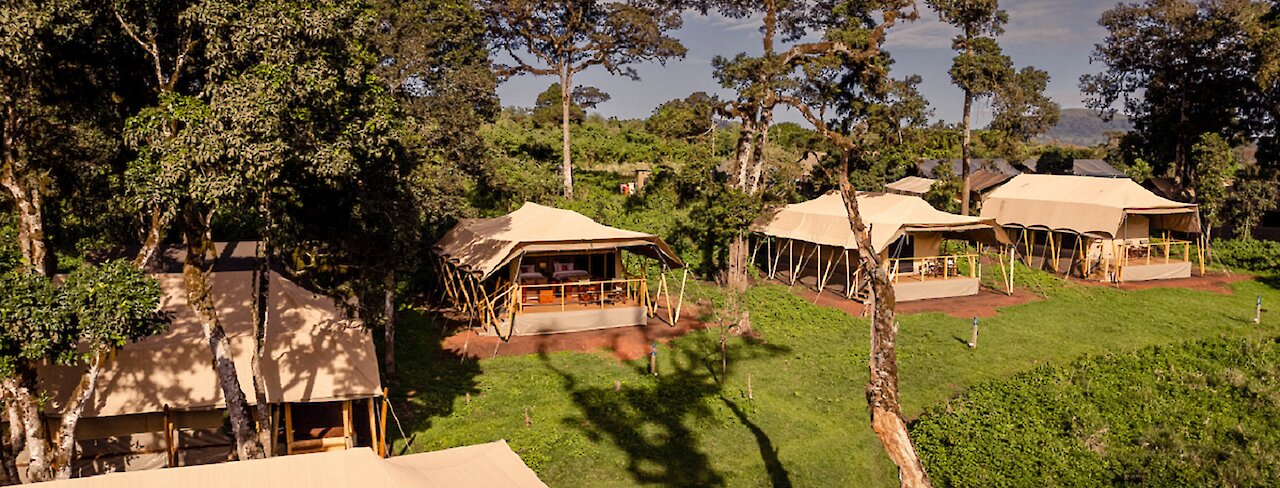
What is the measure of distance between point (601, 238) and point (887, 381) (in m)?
12.4

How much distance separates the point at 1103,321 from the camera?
2261cm

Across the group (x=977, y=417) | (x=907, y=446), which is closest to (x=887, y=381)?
(x=907, y=446)

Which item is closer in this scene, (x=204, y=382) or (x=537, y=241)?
(x=204, y=382)

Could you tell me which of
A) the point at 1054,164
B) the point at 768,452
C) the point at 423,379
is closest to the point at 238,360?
the point at 423,379

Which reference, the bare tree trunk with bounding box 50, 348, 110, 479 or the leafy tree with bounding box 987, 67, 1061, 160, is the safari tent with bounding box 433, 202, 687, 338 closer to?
the bare tree trunk with bounding box 50, 348, 110, 479

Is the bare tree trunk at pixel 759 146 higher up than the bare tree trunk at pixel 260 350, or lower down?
higher up

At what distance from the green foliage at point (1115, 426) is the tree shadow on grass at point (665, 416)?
3.60m

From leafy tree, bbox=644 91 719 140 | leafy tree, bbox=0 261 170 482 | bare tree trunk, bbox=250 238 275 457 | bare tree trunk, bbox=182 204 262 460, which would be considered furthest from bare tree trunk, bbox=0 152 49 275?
leafy tree, bbox=644 91 719 140

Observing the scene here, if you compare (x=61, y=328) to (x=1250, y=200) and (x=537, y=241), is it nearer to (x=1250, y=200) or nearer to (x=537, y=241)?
→ (x=537, y=241)

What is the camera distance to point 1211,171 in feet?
113

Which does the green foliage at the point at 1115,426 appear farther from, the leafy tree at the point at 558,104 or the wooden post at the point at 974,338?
the leafy tree at the point at 558,104

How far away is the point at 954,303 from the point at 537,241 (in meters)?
14.6

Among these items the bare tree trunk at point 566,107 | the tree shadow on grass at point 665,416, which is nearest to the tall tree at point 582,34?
the bare tree trunk at point 566,107

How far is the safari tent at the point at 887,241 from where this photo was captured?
2589cm
